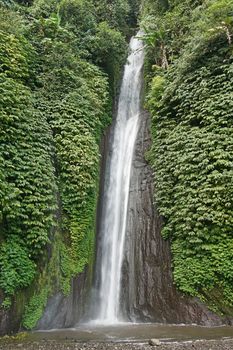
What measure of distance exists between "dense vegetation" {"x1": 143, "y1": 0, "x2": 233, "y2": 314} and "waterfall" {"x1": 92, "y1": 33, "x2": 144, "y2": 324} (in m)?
1.58

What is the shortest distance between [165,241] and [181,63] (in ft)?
22.1

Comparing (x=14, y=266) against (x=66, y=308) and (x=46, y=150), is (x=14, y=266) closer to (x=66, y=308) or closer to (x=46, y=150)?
(x=66, y=308)

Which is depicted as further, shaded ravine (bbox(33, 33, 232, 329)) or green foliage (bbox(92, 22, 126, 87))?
green foliage (bbox(92, 22, 126, 87))

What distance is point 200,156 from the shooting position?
10.4 meters

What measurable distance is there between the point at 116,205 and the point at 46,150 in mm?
3722

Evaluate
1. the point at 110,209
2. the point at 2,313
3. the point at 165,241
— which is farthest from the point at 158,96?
the point at 2,313

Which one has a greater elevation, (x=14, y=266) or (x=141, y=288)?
(x=14, y=266)

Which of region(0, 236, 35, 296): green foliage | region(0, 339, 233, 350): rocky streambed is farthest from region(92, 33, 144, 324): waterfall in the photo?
region(0, 339, 233, 350): rocky streambed

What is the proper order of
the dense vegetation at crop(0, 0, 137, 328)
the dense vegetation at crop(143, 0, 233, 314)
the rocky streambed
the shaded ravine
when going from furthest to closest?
the dense vegetation at crop(143, 0, 233, 314)
the shaded ravine
the dense vegetation at crop(0, 0, 137, 328)
the rocky streambed

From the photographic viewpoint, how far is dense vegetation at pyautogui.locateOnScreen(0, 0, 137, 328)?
8.52 meters

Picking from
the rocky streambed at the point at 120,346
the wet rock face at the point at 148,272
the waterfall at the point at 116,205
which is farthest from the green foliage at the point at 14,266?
the wet rock face at the point at 148,272

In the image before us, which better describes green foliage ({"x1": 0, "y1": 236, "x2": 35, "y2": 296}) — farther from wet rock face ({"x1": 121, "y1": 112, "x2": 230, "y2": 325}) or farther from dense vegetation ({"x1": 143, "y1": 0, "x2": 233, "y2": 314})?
dense vegetation ({"x1": 143, "y1": 0, "x2": 233, "y2": 314})

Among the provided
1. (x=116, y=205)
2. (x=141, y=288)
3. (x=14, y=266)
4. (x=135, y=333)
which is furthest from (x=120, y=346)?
(x=116, y=205)

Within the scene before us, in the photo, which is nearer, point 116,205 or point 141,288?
point 141,288
